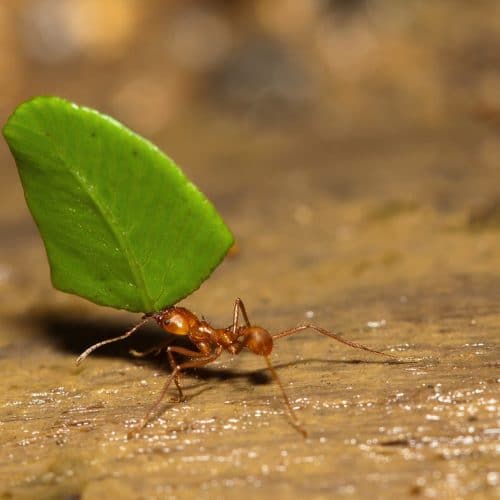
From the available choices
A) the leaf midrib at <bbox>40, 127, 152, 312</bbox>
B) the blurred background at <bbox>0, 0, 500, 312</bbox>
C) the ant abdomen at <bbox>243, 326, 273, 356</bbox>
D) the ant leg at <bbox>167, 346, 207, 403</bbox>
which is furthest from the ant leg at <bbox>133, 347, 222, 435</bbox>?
the blurred background at <bbox>0, 0, 500, 312</bbox>

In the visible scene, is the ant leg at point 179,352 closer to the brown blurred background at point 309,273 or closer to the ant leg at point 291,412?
the brown blurred background at point 309,273

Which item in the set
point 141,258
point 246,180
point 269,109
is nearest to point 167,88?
point 269,109

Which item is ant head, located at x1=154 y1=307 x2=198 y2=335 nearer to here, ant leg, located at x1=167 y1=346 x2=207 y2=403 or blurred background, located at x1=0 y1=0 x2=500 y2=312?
ant leg, located at x1=167 y1=346 x2=207 y2=403

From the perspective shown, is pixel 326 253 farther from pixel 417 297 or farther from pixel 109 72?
pixel 109 72

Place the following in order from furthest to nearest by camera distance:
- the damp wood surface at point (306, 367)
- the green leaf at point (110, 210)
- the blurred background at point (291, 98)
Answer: the blurred background at point (291, 98) → the green leaf at point (110, 210) → the damp wood surface at point (306, 367)

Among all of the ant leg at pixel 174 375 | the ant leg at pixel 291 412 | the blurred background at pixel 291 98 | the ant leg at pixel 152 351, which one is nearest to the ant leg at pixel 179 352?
the ant leg at pixel 174 375

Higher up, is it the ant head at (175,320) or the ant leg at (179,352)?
the ant head at (175,320)

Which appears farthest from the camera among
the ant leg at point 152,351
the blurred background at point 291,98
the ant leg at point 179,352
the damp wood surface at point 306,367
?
the blurred background at point 291,98
